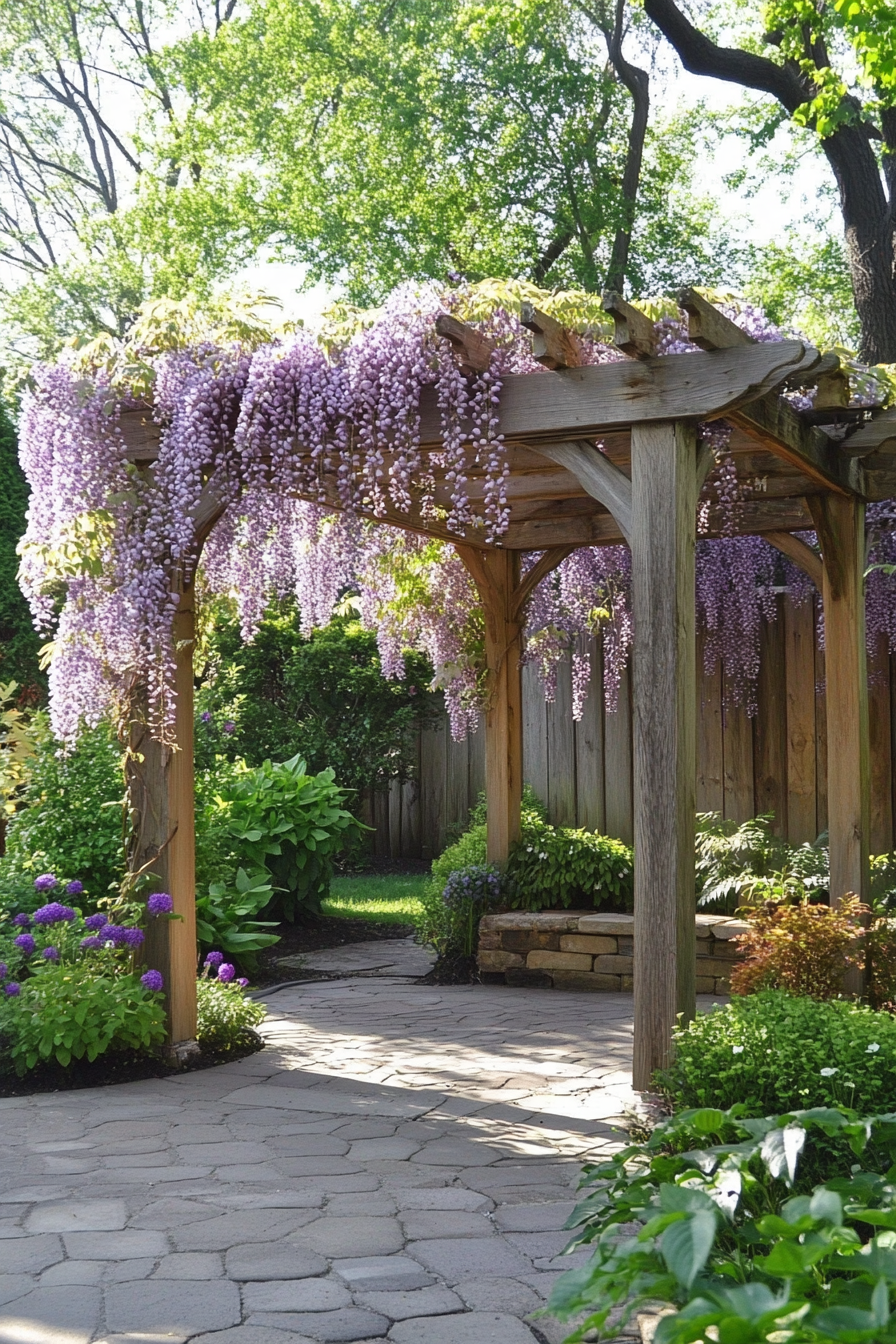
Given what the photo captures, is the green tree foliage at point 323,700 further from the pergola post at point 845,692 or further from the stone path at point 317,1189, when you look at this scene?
the pergola post at point 845,692

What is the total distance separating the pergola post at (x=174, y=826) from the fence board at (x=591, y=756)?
12.8 ft

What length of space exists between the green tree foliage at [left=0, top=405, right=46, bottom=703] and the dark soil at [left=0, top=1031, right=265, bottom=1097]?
17.6ft

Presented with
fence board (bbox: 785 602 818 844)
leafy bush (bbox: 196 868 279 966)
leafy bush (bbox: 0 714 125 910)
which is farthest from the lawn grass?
leafy bush (bbox: 0 714 125 910)

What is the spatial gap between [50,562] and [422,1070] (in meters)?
2.36

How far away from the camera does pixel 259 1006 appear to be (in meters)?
5.30

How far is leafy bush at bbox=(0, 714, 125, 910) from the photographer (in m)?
5.51

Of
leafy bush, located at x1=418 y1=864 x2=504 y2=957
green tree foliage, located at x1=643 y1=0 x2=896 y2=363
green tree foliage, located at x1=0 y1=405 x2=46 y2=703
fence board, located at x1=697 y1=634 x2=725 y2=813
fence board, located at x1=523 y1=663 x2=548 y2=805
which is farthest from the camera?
green tree foliage, located at x1=0 y1=405 x2=46 y2=703

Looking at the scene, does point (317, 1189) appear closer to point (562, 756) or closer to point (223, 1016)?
point (223, 1016)

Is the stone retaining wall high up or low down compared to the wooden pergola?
down

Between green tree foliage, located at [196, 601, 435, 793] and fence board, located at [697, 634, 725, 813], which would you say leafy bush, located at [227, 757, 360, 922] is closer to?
green tree foliage, located at [196, 601, 435, 793]

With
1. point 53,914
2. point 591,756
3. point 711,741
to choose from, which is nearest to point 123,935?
point 53,914

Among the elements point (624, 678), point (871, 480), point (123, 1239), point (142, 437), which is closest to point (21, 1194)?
point (123, 1239)

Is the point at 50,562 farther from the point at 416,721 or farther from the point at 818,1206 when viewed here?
the point at 416,721

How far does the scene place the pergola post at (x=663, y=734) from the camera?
3.77m
